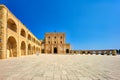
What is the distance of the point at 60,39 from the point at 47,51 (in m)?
9.75

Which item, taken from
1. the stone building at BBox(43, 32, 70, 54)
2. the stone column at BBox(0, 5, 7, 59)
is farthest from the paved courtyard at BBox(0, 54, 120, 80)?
the stone building at BBox(43, 32, 70, 54)

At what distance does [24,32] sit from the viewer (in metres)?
29.1

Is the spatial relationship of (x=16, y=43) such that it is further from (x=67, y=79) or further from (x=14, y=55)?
(x=67, y=79)

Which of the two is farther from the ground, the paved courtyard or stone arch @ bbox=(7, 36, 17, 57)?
stone arch @ bbox=(7, 36, 17, 57)

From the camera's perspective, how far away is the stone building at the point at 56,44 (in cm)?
5641

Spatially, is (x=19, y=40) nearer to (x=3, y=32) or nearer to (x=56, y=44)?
(x=3, y=32)

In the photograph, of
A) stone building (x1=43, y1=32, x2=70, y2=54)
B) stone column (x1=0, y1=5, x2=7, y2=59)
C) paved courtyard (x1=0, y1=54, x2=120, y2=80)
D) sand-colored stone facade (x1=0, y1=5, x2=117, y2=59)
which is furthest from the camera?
stone building (x1=43, y1=32, x2=70, y2=54)

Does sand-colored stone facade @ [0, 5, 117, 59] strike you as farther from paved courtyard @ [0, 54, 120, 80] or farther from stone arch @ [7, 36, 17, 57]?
paved courtyard @ [0, 54, 120, 80]

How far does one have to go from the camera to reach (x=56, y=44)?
57875mm

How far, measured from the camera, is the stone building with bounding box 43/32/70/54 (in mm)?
56406

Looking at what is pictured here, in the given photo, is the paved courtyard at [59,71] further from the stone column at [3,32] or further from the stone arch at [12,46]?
the stone arch at [12,46]

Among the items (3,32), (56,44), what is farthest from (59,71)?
(56,44)

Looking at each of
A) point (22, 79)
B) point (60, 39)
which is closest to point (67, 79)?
point (22, 79)

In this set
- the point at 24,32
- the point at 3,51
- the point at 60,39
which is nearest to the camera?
the point at 3,51
